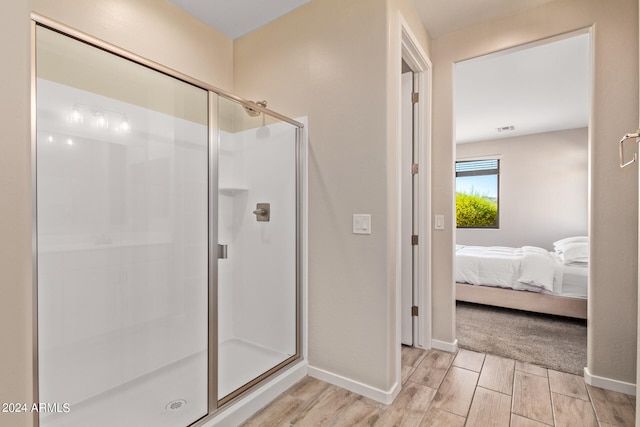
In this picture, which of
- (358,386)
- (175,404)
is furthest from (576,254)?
(175,404)

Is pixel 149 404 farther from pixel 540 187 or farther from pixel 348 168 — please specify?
pixel 540 187

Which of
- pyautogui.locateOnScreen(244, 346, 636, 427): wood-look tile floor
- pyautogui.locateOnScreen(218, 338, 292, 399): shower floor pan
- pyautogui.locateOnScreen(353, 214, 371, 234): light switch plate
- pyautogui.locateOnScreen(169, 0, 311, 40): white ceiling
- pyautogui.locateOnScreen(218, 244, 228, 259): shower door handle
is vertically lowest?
pyautogui.locateOnScreen(244, 346, 636, 427): wood-look tile floor

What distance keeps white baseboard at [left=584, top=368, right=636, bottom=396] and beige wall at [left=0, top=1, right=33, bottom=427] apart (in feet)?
9.12

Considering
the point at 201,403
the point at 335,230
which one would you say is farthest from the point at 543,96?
the point at 201,403

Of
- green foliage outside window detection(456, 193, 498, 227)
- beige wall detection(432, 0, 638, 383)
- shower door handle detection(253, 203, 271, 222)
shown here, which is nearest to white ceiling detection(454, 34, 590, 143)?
beige wall detection(432, 0, 638, 383)

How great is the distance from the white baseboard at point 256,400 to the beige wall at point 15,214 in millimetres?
1093

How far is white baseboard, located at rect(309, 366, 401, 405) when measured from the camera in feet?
5.92

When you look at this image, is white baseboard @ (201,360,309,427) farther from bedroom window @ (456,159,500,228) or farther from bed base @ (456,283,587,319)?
bedroom window @ (456,159,500,228)

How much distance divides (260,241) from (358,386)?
3.79 feet

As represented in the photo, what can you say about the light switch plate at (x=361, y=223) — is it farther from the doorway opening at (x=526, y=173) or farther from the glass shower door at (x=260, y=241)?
the doorway opening at (x=526, y=173)

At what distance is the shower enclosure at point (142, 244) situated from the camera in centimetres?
158

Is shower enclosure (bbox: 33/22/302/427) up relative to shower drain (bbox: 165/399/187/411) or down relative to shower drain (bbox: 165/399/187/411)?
up

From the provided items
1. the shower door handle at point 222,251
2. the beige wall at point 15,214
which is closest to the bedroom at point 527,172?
the shower door handle at point 222,251

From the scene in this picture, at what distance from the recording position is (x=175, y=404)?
167 centimetres
